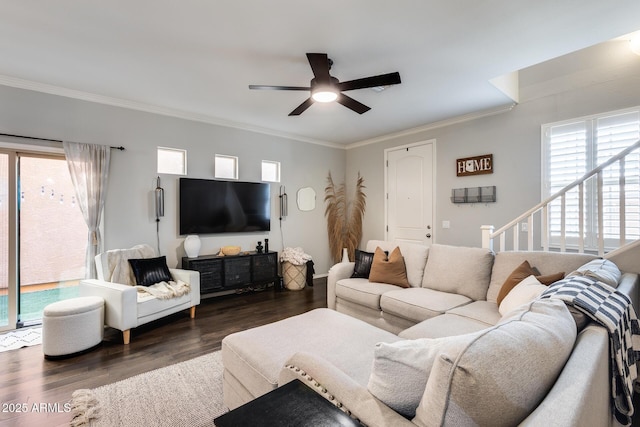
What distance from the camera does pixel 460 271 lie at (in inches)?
111

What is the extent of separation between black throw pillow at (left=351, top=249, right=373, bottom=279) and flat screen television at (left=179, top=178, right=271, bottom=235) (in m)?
1.98

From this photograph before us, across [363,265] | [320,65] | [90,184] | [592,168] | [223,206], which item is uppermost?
[320,65]

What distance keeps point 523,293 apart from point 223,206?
3.85m

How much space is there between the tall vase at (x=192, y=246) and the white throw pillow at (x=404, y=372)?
3.63m

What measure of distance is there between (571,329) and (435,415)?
27.6 inches

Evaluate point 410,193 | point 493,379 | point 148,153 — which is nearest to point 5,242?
point 148,153

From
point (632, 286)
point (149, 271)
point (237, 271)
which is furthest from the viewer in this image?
point (237, 271)

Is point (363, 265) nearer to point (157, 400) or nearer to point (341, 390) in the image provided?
point (157, 400)

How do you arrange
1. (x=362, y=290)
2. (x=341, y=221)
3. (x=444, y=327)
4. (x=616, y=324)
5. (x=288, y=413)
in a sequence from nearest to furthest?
1. (x=288, y=413)
2. (x=616, y=324)
3. (x=444, y=327)
4. (x=362, y=290)
5. (x=341, y=221)

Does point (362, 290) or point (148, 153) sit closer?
point (362, 290)

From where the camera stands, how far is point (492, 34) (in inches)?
93.0

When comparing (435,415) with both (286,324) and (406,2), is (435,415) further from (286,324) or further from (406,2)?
(406,2)

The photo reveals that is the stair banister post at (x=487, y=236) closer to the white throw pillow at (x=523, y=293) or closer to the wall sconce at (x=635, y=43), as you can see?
the white throw pillow at (x=523, y=293)

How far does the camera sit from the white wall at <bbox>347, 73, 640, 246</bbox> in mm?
3270
